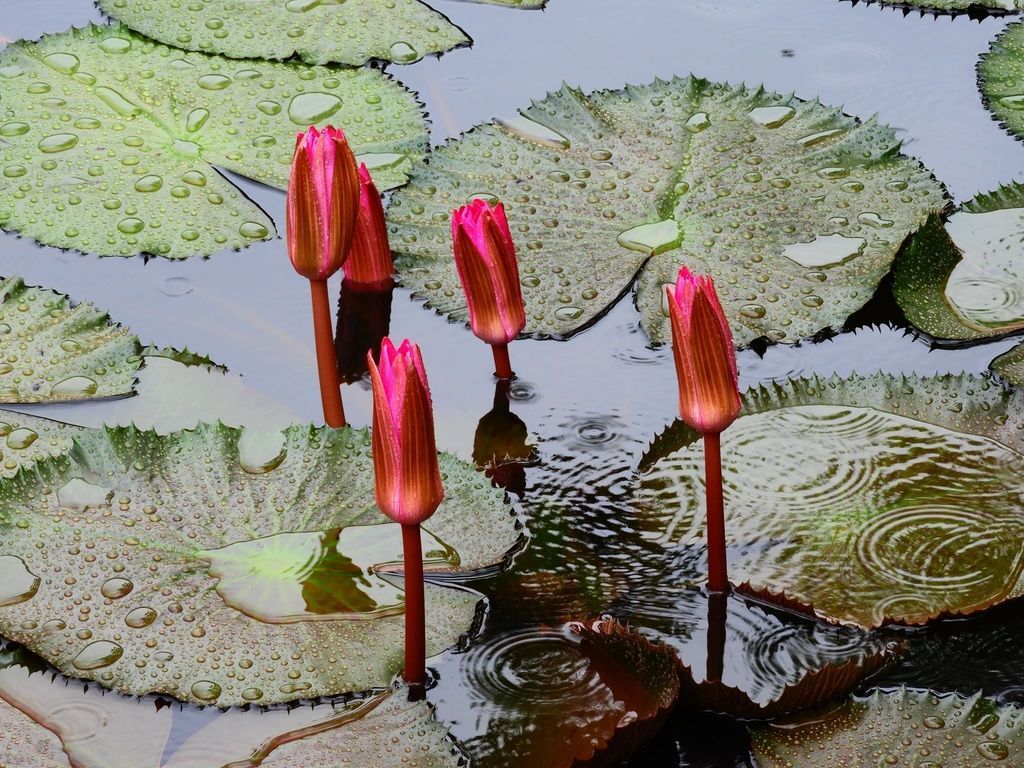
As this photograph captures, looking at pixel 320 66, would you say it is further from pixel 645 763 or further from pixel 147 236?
pixel 645 763

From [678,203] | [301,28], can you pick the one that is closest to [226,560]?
[678,203]

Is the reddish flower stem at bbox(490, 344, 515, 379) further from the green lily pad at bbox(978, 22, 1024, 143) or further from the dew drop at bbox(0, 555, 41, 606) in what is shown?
the green lily pad at bbox(978, 22, 1024, 143)

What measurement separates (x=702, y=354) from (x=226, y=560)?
681 millimetres

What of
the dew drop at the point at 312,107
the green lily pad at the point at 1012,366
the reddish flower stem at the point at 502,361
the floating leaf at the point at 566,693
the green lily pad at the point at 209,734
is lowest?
the green lily pad at the point at 209,734

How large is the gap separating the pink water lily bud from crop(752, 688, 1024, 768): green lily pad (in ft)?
3.74

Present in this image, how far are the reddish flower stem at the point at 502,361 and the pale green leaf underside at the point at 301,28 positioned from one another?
3.63 ft

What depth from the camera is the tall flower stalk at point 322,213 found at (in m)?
1.74

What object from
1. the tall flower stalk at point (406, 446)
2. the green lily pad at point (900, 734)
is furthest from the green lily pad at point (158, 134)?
the green lily pad at point (900, 734)

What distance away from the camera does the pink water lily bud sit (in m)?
2.10

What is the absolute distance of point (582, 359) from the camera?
80.6 inches

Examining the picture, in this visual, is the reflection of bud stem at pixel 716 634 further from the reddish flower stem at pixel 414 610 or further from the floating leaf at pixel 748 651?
the reddish flower stem at pixel 414 610

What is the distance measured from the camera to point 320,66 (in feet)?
9.06

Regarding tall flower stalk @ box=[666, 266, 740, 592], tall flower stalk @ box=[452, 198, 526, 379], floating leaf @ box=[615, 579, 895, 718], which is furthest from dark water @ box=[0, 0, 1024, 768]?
tall flower stalk @ box=[666, 266, 740, 592]

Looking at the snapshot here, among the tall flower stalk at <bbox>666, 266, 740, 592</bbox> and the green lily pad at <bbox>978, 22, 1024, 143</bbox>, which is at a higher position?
the green lily pad at <bbox>978, 22, 1024, 143</bbox>
